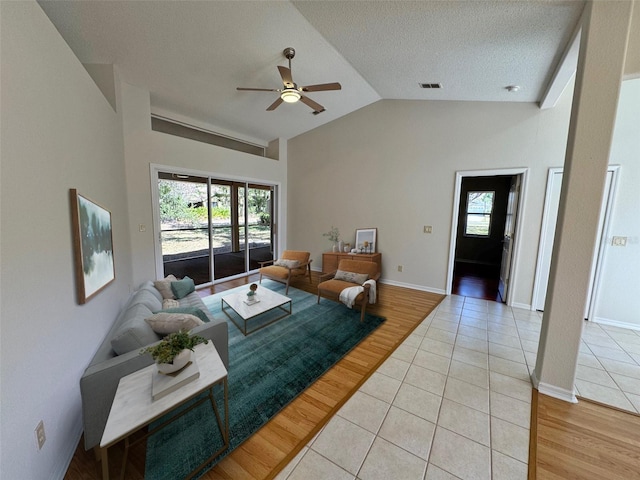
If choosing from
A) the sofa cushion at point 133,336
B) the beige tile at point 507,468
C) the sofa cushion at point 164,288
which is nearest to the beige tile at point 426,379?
the beige tile at point 507,468

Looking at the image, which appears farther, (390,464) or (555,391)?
(555,391)

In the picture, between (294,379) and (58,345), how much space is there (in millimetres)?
1675

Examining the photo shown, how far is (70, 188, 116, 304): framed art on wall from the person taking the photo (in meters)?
1.79

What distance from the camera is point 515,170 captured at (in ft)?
12.3

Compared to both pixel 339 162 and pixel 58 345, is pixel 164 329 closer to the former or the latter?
pixel 58 345

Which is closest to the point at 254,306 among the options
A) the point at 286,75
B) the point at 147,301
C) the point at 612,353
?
the point at 147,301

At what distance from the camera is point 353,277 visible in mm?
3994

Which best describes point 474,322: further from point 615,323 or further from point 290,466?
point 290,466

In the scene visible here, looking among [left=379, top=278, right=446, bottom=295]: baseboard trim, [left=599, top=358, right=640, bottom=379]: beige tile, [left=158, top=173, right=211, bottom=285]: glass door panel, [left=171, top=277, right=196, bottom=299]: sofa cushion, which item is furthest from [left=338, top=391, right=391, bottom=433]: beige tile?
[left=158, top=173, right=211, bottom=285]: glass door panel

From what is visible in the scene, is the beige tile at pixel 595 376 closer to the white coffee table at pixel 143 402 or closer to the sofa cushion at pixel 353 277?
the sofa cushion at pixel 353 277

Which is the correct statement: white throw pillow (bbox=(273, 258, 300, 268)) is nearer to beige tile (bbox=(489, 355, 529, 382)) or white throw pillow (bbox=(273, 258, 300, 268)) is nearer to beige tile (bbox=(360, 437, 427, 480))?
beige tile (bbox=(489, 355, 529, 382))

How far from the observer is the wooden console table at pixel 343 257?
484cm

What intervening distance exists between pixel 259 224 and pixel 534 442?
5523 mm

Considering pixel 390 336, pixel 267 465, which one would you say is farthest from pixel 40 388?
pixel 390 336
